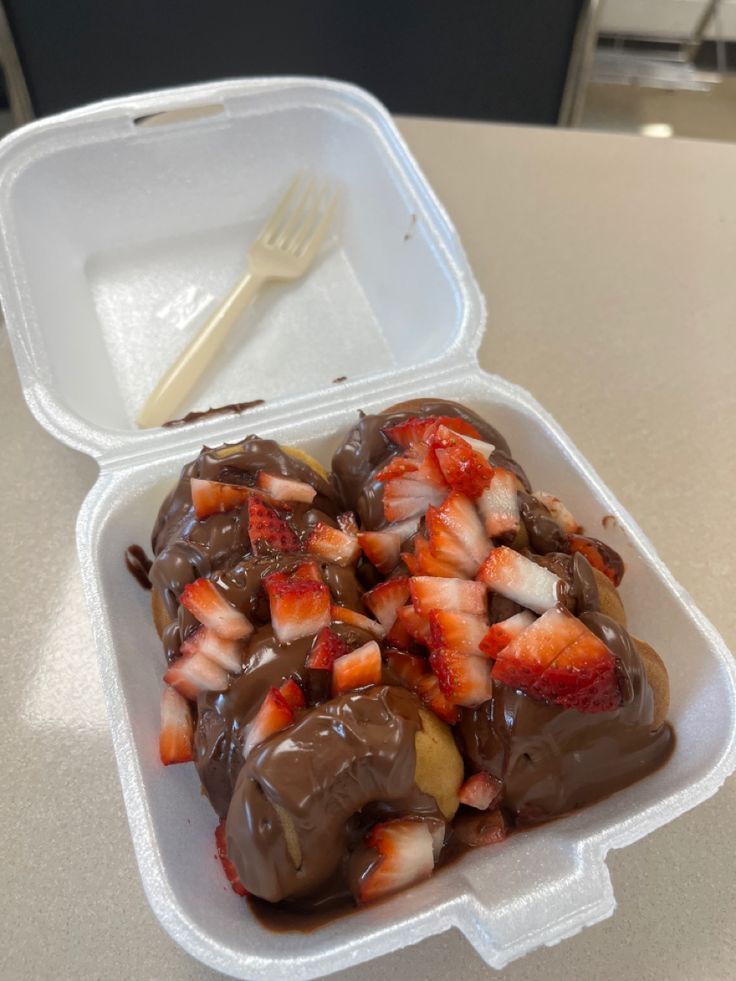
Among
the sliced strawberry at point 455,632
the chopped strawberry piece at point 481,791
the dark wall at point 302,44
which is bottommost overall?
the chopped strawberry piece at point 481,791

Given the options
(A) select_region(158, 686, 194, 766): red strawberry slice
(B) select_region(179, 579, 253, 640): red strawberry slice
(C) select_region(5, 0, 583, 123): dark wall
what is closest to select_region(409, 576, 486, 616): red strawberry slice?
(B) select_region(179, 579, 253, 640): red strawberry slice

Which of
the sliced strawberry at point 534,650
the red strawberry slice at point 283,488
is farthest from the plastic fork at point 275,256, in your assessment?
the sliced strawberry at point 534,650

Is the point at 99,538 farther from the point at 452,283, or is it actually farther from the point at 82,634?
the point at 452,283

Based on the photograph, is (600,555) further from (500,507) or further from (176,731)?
(176,731)

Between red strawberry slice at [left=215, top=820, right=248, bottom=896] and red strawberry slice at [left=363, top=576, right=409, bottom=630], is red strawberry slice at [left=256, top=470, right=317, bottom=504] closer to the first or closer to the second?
red strawberry slice at [left=363, top=576, right=409, bottom=630]

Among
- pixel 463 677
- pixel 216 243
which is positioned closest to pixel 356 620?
pixel 463 677

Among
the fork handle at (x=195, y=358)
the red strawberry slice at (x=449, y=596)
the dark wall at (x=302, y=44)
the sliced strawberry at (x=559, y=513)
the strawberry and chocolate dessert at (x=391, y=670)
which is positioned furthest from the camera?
the dark wall at (x=302, y=44)

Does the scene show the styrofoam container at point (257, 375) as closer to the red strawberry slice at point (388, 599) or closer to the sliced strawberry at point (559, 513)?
the sliced strawberry at point (559, 513)

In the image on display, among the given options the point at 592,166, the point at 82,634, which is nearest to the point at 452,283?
the point at 592,166
